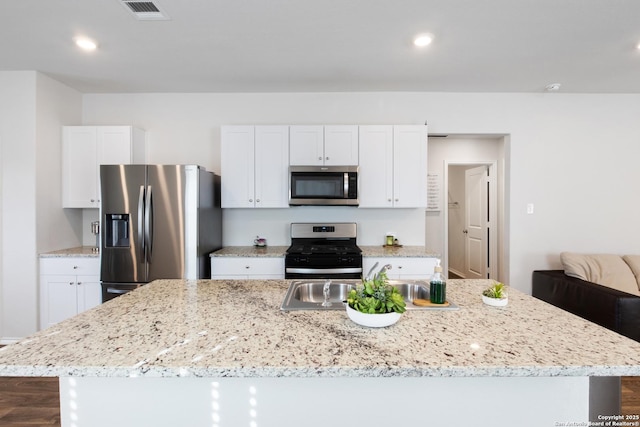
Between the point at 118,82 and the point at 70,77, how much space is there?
17.0 inches

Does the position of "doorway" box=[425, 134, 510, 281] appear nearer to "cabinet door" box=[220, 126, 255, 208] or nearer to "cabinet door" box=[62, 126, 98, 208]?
"cabinet door" box=[220, 126, 255, 208]

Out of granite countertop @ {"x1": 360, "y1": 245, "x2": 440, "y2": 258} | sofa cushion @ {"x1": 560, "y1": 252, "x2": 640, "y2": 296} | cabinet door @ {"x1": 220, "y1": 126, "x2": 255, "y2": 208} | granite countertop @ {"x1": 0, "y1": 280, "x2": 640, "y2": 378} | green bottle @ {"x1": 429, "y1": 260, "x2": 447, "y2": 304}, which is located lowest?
sofa cushion @ {"x1": 560, "y1": 252, "x2": 640, "y2": 296}

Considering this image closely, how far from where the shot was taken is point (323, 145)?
3463 mm

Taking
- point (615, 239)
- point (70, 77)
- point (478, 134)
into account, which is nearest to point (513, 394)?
point (478, 134)

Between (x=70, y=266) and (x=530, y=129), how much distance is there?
5.12 m

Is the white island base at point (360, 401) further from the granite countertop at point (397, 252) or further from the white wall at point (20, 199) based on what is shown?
the white wall at point (20, 199)

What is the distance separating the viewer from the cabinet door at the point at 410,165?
3.48 m

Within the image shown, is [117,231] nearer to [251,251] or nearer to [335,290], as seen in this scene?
[251,251]

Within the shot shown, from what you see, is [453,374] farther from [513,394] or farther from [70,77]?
[70,77]

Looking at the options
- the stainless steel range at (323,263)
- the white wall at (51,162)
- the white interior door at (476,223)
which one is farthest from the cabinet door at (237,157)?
the white interior door at (476,223)

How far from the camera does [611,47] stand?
266 cm

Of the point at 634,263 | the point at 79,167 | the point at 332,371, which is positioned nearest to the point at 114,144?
the point at 79,167

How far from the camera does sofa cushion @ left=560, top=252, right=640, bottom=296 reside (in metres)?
3.21

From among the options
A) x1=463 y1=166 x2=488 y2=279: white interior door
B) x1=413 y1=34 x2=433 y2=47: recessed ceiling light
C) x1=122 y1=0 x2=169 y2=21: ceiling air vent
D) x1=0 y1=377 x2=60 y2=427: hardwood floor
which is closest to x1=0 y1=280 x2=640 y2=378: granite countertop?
x1=0 y1=377 x2=60 y2=427: hardwood floor
